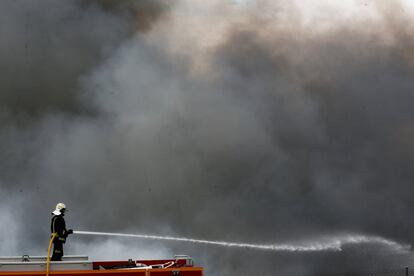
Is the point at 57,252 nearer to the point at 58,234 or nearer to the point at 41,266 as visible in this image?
the point at 58,234

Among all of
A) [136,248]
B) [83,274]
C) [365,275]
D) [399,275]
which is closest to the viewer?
[83,274]

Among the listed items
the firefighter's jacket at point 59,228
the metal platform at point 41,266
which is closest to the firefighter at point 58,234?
the firefighter's jacket at point 59,228

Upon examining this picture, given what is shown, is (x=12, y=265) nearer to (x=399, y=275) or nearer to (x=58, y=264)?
(x=58, y=264)

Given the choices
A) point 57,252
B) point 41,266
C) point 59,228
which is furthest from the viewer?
point 59,228

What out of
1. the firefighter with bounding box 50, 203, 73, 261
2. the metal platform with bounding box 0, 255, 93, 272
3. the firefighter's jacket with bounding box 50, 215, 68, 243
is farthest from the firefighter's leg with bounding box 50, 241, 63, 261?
the metal platform with bounding box 0, 255, 93, 272

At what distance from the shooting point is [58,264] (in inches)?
683

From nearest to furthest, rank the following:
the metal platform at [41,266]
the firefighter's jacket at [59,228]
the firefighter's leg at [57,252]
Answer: the metal platform at [41,266]
the firefighter's leg at [57,252]
the firefighter's jacket at [59,228]

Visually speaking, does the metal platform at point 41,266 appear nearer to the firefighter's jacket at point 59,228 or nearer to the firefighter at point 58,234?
the firefighter at point 58,234

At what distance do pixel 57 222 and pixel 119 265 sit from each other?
2134 millimetres

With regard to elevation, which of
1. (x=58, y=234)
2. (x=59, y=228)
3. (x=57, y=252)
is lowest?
(x=57, y=252)

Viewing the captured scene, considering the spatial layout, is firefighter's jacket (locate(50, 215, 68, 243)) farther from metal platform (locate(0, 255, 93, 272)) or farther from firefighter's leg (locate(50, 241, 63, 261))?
metal platform (locate(0, 255, 93, 272))

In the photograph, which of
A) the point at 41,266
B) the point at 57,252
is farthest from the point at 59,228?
the point at 41,266

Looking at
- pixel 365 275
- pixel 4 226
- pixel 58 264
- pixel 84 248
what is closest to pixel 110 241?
pixel 84 248

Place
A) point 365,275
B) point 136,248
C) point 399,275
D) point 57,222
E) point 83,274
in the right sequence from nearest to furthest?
1. point 83,274
2. point 57,222
3. point 399,275
4. point 365,275
5. point 136,248
